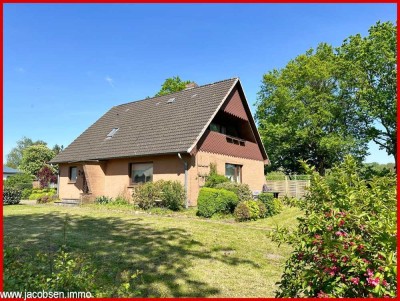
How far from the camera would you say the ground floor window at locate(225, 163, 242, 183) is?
2064 cm

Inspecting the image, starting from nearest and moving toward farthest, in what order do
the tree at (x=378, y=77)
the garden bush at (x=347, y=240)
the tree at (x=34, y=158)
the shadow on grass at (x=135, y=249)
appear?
1. the garden bush at (x=347, y=240)
2. the shadow on grass at (x=135, y=249)
3. the tree at (x=378, y=77)
4. the tree at (x=34, y=158)

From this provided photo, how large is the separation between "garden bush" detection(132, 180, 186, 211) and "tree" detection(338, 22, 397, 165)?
84.6ft

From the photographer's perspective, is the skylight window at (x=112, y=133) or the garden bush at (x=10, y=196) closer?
the garden bush at (x=10, y=196)

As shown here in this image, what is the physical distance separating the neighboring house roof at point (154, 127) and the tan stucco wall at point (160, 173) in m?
0.70

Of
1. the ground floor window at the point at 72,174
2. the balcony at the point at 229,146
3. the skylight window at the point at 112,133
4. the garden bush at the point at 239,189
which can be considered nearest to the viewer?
the garden bush at the point at 239,189

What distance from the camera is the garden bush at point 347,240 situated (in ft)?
9.01

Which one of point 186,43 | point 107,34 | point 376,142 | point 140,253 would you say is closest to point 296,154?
point 376,142

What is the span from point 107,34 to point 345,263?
12.3 metres

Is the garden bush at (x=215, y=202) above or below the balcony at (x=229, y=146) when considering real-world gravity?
below

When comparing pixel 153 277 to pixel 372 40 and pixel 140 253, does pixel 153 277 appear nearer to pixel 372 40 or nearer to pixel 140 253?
pixel 140 253

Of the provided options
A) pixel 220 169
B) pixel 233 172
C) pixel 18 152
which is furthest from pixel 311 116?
pixel 18 152

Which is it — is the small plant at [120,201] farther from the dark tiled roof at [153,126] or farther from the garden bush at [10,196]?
the garden bush at [10,196]

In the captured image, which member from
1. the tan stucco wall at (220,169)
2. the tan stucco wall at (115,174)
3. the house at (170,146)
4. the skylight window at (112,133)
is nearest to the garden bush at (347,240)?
the house at (170,146)

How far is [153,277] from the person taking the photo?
520 centimetres
